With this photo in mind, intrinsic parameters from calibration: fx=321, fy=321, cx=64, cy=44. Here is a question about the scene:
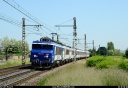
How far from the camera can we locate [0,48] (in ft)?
460

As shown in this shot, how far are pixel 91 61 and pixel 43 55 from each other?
6715 mm

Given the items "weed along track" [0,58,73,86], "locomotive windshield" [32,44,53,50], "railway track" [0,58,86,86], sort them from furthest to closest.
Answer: "locomotive windshield" [32,44,53,50] → "weed along track" [0,58,73,86] → "railway track" [0,58,86,86]

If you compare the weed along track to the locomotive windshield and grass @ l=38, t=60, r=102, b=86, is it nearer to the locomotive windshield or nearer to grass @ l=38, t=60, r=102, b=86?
grass @ l=38, t=60, r=102, b=86

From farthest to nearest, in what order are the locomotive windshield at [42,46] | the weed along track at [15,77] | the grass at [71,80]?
the locomotive windshield at [42,46] < the weed along track at [15,77] < the grass at [71,80]

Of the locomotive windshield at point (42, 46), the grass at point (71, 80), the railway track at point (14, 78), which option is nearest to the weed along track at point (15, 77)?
the railway track at point (14, 78)

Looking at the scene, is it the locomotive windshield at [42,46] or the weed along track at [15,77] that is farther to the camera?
the locomotive windshield at [42,46]

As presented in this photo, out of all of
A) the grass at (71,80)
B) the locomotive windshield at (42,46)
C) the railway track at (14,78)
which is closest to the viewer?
the grass at (71,80)

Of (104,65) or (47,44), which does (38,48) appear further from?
(104,65)

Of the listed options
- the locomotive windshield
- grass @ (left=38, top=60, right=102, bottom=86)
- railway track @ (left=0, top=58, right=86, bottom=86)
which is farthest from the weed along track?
the locomotive windshield

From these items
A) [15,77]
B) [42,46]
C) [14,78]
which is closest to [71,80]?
[14,78]

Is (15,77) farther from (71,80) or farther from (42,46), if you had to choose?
(42,46)

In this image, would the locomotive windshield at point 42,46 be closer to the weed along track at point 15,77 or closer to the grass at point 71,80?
the weed along track at point 15,77

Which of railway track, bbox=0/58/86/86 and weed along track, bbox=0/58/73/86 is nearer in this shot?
railway track, bbox=0/58/86/86

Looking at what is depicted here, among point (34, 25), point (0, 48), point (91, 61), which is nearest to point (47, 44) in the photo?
point (91, 61)
